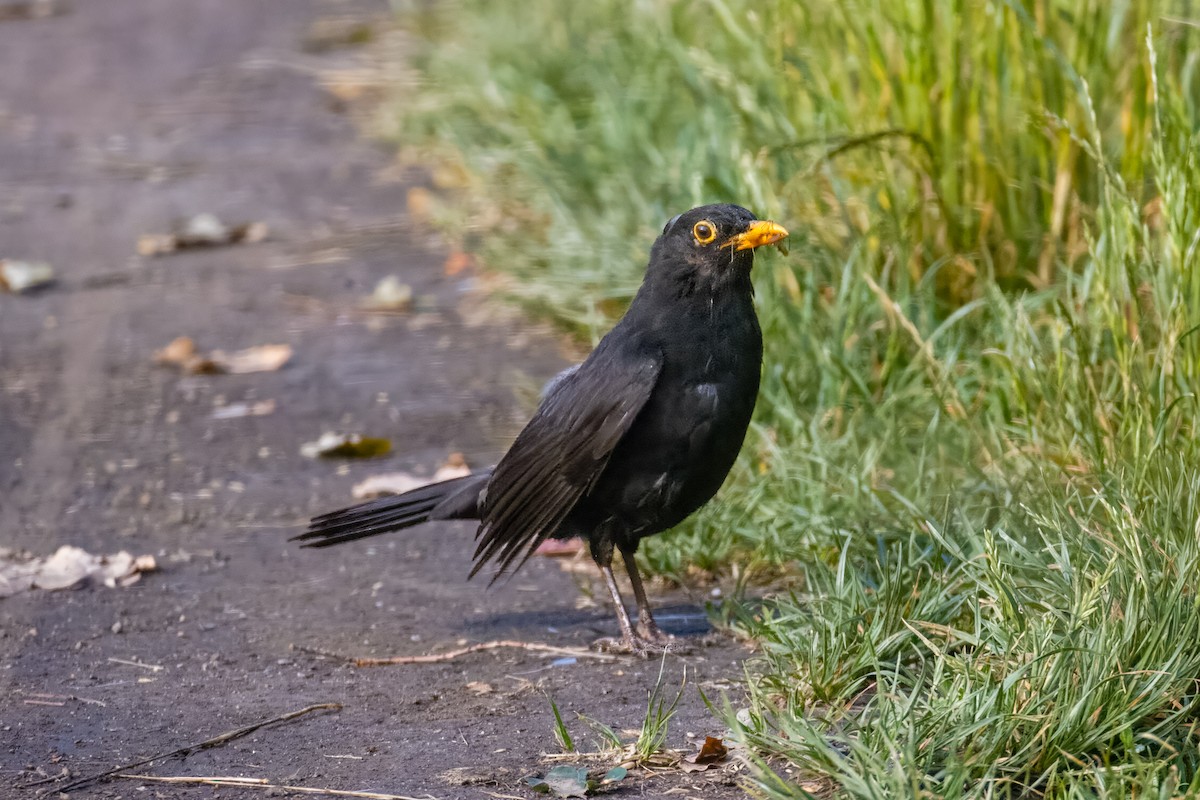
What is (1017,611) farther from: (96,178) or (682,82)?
(96,178)

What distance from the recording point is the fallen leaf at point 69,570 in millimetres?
4273

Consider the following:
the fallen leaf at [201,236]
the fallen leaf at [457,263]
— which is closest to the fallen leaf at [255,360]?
the fallen leaf at [457,263]

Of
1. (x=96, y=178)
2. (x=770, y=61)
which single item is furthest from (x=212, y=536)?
(x=96, y=178)

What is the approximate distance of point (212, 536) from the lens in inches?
186

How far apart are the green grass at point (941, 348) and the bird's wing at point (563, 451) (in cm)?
57

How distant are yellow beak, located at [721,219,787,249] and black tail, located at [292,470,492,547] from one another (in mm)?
913

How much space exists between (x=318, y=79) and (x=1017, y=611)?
8144mm

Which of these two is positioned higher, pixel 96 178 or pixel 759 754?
pixel 759 754

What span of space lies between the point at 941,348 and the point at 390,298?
2688 millimetres

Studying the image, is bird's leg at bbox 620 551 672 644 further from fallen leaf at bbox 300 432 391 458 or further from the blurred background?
fallen leaf at bbox 300 432 391 458

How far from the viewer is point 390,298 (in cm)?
670

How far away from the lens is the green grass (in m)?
2.88

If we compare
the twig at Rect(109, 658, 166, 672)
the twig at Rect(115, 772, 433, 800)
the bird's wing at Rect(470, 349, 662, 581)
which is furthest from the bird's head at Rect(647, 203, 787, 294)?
the twig at Rect(109, 658, 166, 672)

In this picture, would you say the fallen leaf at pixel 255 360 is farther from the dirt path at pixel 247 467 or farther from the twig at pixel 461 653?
the twig at pixel 461 653
